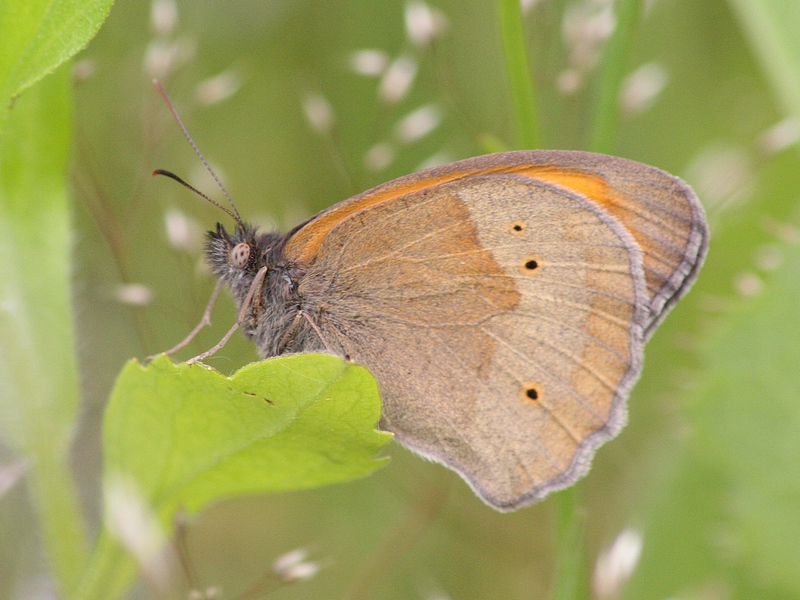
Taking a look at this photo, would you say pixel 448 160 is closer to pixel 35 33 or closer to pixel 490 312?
pixel 490 312

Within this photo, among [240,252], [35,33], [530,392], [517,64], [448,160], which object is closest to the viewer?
[35,33]

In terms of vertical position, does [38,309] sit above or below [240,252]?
above

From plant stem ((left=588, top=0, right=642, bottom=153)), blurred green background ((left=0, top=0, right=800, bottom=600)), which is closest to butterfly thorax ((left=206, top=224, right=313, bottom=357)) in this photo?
blurred green background ((left=0, top=0, right=800, bottom=600))

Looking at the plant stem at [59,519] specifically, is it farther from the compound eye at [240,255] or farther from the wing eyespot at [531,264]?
the wing eyespot at [531,264]

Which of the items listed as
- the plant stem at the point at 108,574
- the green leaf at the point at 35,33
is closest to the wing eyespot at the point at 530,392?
the plant stem at the point at 108,574

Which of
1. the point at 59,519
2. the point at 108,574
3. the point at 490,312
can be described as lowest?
the point at 490,312

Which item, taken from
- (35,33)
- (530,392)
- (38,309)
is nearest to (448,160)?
(530,392)

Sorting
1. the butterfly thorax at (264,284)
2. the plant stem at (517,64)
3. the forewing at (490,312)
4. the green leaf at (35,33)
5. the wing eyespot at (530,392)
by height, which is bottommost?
the wing eyespot at (530,392)
